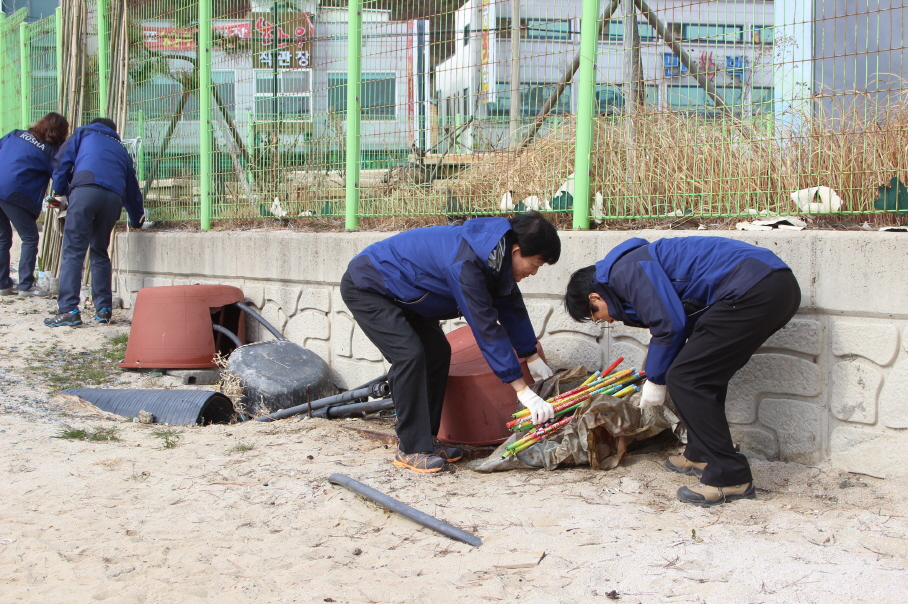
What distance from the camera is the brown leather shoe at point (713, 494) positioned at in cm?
302

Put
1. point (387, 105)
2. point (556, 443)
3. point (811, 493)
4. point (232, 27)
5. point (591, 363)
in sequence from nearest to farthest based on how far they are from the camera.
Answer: point (811, 493) < point (556, 443) < point (591, 363) < point (387, 105) < point (232, 27)

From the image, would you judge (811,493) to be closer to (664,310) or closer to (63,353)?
(664,310)

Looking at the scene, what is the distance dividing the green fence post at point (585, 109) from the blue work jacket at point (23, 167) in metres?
5.55

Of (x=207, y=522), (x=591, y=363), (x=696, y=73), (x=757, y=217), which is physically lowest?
(x=207, y=522)

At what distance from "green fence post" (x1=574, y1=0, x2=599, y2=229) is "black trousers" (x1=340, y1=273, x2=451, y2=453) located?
1.11 meters

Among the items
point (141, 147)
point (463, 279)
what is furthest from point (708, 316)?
point (141, 147)

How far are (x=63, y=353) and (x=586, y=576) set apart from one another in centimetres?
487

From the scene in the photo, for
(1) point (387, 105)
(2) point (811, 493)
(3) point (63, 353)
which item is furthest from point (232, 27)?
(2) point (811, 493)

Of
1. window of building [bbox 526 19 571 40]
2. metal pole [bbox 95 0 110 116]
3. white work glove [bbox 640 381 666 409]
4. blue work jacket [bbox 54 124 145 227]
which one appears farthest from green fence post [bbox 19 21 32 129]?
white work glove [bbox 640 381 666 409]

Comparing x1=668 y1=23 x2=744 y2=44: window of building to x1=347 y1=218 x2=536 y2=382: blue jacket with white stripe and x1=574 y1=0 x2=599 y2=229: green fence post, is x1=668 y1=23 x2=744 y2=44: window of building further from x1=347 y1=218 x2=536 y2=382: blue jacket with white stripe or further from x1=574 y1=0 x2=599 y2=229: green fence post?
x1=347 y1=218 x2=536 y2=382: blue jacket with white stripe

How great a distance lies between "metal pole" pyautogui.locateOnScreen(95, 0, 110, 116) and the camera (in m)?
7.93

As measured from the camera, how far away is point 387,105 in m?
5.29

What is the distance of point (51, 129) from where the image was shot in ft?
24.5

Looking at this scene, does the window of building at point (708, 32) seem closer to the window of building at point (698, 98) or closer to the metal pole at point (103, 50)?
the window of building at point (698, 98)
